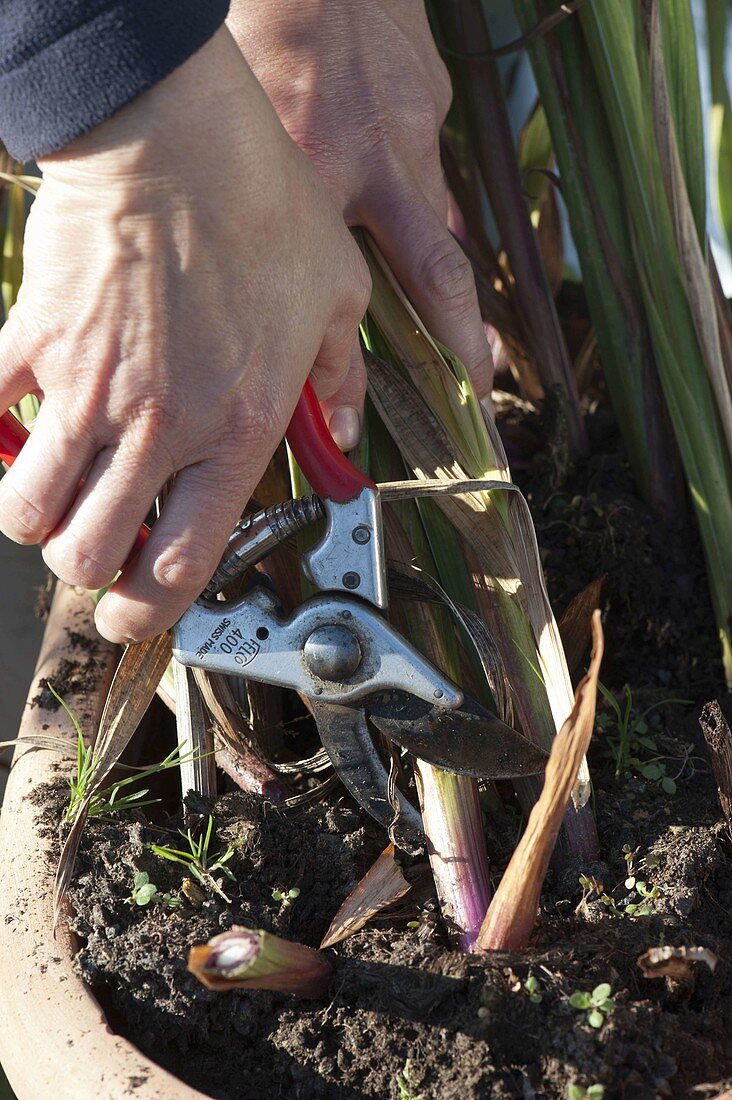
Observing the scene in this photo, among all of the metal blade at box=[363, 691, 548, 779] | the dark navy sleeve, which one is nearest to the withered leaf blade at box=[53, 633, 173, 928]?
the metal blade at box=[363, 691, 548, 779]

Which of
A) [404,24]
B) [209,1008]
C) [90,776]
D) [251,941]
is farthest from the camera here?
[404,24]

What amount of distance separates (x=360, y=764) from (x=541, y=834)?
0.19 m

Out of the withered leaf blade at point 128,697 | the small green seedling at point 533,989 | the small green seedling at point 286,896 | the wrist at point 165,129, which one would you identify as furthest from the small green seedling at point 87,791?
the wrist at point 165,129

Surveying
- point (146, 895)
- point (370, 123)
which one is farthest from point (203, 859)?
point (370, 123)

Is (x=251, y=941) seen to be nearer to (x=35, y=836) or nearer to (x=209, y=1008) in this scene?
(x=209, y=1008)

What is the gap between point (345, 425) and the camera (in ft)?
2.80

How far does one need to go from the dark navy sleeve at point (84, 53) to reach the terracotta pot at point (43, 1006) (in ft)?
1.97

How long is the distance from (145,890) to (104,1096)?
156mm

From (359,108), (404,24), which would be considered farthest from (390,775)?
(404,24)

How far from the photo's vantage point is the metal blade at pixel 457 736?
0.76 metres

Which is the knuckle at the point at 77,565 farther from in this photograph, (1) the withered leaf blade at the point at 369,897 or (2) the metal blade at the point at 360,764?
(1) the withered leaf blade at the point at 369,897

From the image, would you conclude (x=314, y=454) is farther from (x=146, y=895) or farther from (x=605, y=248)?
(x=605, y=248)

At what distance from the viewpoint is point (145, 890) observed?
762mm

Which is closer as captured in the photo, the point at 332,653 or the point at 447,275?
the point at 332,653
